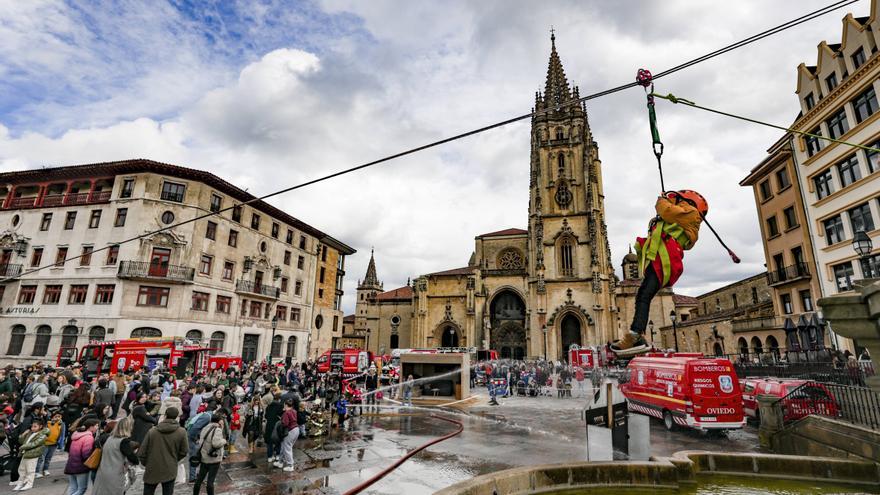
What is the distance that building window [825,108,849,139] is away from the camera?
771 inches

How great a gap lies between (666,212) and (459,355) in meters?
15.6

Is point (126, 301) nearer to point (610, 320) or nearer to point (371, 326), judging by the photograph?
point (371, 326)

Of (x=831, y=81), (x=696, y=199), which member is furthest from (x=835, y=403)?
(x=831, y=81)

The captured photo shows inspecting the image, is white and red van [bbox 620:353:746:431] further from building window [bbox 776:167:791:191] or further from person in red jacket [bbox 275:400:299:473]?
building window [bbox 776:167:791:191]

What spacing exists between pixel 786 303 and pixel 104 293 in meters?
43.1

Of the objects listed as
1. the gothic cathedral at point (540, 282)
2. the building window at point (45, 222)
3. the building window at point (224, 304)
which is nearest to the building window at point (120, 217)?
the building window at point (45, 222)

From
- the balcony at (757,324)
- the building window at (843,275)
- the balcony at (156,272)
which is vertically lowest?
the balcony at (757,324)

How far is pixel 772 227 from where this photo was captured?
25.8m

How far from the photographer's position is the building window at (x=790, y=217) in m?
23.5

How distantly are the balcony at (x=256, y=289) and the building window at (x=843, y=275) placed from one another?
123ft

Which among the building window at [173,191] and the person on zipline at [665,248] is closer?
the person on zipline at [665,248]

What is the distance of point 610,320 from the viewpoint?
137 feet

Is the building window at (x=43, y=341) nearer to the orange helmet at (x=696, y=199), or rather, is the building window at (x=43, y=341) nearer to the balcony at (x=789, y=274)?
the orange helmet at (x=696, y=199)

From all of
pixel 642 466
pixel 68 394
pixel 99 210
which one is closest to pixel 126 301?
pixel 99 210
